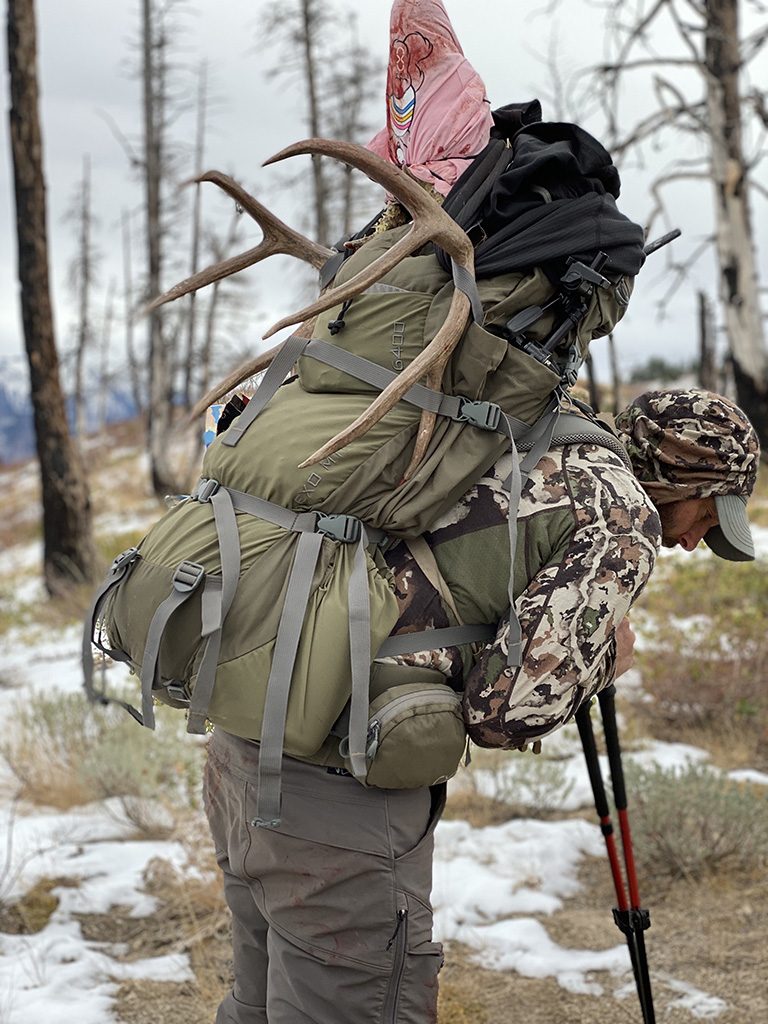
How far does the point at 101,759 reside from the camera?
4859 millimetres

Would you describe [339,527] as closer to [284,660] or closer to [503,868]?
[284,660]

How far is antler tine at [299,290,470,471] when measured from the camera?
156 centimetres

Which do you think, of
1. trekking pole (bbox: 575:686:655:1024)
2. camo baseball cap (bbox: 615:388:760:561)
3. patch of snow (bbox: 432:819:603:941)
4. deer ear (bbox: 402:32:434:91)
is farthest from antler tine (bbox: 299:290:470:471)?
patch of snow (bbox: 432:819:603:941)

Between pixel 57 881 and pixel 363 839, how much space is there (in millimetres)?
2782

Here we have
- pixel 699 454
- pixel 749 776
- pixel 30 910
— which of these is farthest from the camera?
pixel 749 776

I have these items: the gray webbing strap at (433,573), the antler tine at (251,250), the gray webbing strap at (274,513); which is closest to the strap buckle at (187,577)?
the gray webbing strap at (274,513)

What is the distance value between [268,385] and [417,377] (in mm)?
360

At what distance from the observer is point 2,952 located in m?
3.46

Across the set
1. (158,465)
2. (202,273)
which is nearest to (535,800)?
(202,273)

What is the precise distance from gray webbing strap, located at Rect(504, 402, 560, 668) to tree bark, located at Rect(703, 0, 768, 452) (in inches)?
411

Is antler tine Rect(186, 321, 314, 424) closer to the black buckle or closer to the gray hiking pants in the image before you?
the black buckle

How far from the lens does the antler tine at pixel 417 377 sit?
5.12 feet

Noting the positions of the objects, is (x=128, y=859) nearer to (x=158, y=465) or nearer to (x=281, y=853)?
(x=281, y=853)

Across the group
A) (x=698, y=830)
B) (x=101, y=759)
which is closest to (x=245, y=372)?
(x=698, y=830)
